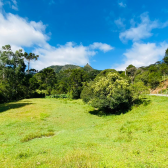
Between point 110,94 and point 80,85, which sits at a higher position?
point 80,85

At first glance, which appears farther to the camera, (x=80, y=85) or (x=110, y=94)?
(x=80, y=85)

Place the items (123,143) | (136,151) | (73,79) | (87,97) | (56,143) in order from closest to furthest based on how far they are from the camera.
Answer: (136,151) → (123,143) → (56,143) → (87,97) → (73,79)

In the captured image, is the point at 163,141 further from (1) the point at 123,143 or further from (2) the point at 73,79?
(2) the point at 73,79

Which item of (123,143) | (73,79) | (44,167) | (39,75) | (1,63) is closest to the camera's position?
(44,167)

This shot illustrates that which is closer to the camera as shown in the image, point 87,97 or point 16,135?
point 16,135

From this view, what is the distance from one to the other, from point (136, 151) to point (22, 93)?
3899cm

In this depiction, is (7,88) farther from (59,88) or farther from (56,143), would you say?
(56,143)

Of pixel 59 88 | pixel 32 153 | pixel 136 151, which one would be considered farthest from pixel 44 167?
pixel 59 88

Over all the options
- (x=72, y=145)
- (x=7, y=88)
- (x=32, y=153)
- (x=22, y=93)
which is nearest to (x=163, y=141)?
(x=72, y=145)

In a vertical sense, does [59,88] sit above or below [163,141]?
above

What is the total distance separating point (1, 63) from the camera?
1171 inches

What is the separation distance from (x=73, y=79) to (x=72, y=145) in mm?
38280

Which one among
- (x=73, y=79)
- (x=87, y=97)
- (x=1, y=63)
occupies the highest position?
(x=1, y=63)

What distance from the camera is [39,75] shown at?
47.7 metres
